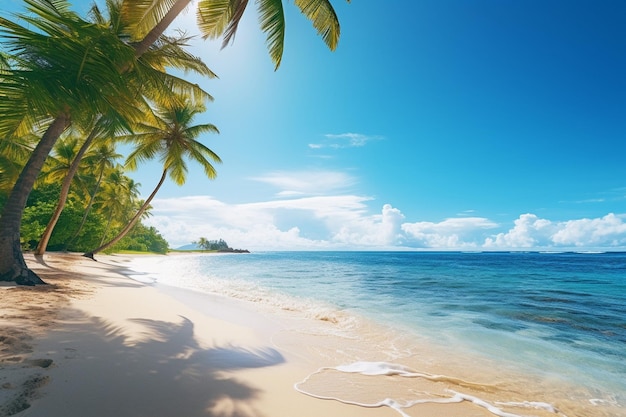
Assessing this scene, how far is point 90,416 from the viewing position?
215 centimetres

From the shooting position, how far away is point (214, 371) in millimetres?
3314

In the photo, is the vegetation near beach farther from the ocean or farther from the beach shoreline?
the ocean

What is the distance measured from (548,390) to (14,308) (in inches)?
328

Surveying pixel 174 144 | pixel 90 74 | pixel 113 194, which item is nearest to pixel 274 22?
pixel 90 74

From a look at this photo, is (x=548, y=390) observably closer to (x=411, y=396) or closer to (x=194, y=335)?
(x=411, y=396)

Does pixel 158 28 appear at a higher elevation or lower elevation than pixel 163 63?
lower

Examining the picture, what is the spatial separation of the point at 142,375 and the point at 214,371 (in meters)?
0.75

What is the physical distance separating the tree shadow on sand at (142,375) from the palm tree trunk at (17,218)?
3934mm

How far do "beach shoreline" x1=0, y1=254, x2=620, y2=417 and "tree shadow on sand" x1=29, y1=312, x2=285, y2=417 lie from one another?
0.01m

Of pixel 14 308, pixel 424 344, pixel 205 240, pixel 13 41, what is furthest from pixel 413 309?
pixel 205 240

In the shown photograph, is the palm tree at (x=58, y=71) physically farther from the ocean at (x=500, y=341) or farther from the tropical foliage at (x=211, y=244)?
the tropical foliage at (x=211, y=244)

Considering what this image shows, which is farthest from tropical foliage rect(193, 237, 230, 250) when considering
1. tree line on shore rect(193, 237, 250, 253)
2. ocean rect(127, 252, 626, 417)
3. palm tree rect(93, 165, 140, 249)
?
ocean rect(127, 252, 626, 417)

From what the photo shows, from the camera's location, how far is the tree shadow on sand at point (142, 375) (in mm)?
2338

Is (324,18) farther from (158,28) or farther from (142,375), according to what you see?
(142,375)
